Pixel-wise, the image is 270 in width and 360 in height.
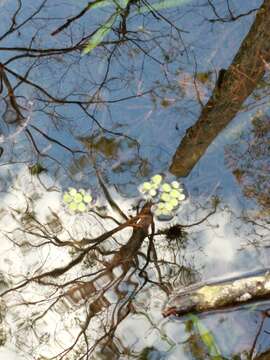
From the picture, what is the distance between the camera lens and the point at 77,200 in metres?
2.82

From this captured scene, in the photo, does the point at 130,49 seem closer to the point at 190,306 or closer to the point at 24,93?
the point at 24,93

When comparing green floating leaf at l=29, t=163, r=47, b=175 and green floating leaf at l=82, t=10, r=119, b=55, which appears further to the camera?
green floating leaf at l=82, t=10, r=119, b=55

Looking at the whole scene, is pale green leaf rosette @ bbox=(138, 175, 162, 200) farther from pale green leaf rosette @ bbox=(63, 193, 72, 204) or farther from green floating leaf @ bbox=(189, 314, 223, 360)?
green floating leaf @ bbox=(189, 314, 223, 360)

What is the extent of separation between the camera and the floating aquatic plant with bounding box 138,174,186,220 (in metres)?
2.81

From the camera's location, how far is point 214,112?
284 centimetres

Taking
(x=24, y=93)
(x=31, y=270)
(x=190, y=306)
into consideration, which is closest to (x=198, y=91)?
(x=24, y=93)

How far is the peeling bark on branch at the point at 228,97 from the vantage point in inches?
111

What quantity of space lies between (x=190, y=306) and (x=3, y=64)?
179cm

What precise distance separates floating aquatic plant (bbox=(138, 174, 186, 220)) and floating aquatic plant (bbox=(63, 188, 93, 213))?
304mm

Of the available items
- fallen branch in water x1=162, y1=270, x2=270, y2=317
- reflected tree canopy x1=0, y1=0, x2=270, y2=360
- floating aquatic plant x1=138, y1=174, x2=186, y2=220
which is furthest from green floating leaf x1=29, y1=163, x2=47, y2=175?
fallen branch in water x1=162, y1=270, x2=270, y2=317

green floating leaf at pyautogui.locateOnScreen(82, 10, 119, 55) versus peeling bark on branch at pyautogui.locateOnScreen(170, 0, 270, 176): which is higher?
green floating leaf at pyautogui.locateOnScreen(82, 10, 119, 55)

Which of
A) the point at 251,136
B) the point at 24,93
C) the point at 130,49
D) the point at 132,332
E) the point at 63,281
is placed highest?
the point at 130,49

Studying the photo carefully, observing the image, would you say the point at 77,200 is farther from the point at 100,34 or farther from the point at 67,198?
the point at 100,34

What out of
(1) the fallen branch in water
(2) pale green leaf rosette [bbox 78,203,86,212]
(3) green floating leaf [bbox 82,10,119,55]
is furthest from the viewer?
(3) green floating leaf [bbox 82,10,119,55]
